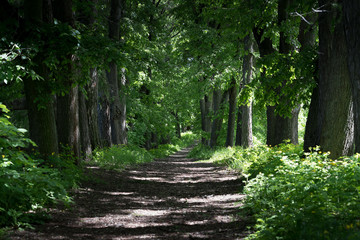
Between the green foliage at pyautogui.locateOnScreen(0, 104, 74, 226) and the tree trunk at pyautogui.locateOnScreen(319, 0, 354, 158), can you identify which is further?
the tree trunk at pyautogui.locateOnScreen(319, 0, 354, 158)

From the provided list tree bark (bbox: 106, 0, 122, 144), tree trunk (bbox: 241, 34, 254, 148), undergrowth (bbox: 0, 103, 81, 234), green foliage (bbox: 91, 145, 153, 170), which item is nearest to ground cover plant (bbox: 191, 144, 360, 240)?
undergrowth (bbox: 0, 103, 81, 234)

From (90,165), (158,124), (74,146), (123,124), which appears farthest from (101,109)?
(158,124)

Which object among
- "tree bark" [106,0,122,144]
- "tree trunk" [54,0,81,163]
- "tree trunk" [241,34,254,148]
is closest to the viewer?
"tree trunk" [54,0,81,163]

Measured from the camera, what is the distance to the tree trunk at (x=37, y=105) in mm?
7586

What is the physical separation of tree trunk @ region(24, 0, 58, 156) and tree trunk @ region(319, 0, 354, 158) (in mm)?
6272

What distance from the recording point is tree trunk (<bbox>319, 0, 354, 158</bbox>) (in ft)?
23.3

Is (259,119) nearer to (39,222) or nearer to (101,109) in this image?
(101,109)

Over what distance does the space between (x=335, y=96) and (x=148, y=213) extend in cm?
470

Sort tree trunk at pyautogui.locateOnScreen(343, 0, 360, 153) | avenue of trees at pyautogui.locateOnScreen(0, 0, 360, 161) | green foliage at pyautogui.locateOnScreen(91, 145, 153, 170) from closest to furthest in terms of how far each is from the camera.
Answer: tree trunk at pyautogui.locateOnScreen(343, 0, 360, 153)
avenue of trees at pyautogui.locateOnScreen(0, 0, 360, 161)
green foliage at pyautogui.locateOnScreen(91, 145, 153, 170)

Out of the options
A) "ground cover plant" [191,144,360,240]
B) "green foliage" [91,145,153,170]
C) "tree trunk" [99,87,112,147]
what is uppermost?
"tree trunk" [99,87,112,147]

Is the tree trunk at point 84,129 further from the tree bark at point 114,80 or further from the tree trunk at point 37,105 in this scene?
the tree trunk at point 37,105

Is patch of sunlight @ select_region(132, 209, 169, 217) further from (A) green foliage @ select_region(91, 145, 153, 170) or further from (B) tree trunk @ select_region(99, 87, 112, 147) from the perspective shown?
(B) tree trunk @ select_region(99, 87, 112, 147)

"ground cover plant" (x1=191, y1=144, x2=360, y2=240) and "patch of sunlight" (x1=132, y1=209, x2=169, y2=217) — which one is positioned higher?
"ground cover plant" (x1=191, y1=144, x2=360, y2=240)

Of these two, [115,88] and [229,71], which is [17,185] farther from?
[229,71]
